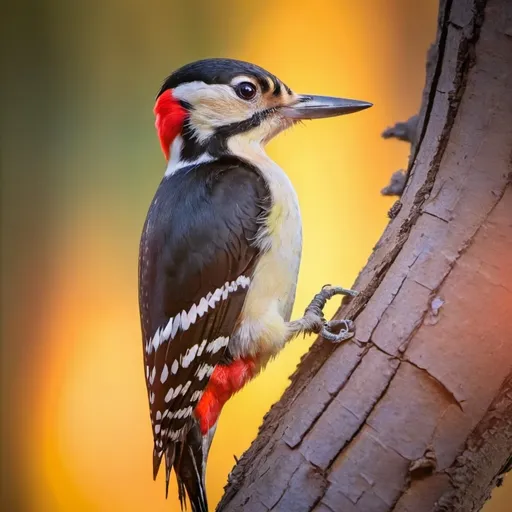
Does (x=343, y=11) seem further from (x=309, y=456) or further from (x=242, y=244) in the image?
(x=309, y=456)

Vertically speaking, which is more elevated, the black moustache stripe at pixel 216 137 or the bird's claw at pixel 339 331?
the black moustache stripe at pixel 216 137

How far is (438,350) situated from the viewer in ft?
3.17

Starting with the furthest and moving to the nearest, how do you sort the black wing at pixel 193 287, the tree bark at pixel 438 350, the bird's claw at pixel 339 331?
the black wing at pixel 193 287
the bird's claw at pixel 339 331
the tree bark at pixel 438 350

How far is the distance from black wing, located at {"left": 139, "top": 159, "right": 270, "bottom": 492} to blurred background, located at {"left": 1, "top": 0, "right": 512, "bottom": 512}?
0.36 meters

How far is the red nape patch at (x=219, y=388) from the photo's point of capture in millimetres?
1305

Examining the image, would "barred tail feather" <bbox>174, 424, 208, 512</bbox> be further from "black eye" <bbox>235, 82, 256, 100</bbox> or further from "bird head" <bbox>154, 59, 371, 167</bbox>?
"black eye" <bbox>235, 82, 256, 100</bbox>

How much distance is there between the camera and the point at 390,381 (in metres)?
0.99

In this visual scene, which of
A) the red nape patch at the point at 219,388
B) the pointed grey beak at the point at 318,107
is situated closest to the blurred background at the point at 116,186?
the pointed grey beak at the point at 318,107

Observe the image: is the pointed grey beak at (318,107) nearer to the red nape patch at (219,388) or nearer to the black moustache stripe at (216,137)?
the black moustache stripe at (216,137)

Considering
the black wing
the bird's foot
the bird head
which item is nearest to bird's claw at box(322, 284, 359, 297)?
the bird's foot

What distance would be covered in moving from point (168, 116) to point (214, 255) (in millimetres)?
357

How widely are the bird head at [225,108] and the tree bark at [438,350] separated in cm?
36

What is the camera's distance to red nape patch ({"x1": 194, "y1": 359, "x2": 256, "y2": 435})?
1.30 m

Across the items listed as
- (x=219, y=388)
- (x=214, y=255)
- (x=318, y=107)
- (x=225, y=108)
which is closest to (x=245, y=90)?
(x=225, y=108)
